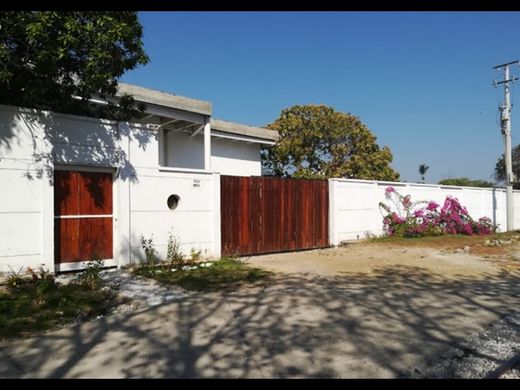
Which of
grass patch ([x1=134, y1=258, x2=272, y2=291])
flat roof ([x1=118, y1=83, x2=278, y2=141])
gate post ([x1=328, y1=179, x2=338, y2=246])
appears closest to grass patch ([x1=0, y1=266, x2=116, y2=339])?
grass patch ([x1=134, y1=258, x2=272, y2=291])

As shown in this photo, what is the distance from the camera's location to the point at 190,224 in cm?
946

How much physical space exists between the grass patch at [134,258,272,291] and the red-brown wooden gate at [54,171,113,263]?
909 millimetres

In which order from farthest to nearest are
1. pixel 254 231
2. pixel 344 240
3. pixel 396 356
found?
1. pixel 344 240
2. pixel 254 231
3. pixel 396 356

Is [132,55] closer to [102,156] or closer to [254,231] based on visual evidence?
[102,156]

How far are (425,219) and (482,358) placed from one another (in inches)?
506

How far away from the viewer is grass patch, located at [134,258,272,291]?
23.4 feet

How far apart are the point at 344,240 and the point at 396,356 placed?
9294mm

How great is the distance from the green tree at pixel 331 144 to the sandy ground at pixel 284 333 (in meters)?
17.9

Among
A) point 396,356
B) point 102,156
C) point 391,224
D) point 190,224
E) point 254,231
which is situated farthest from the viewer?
point 391,224

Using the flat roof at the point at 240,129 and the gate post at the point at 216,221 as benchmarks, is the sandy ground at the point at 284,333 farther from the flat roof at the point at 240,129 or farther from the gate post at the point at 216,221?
the flat roof at the point at 240,129

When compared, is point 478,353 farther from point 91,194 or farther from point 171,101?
point 171,101

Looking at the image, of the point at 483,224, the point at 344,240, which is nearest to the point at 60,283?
the point at 344,240

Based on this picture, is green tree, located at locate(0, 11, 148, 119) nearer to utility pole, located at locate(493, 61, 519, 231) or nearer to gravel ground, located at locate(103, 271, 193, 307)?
gravel ground, located at locate(103, 271, 193, 307)

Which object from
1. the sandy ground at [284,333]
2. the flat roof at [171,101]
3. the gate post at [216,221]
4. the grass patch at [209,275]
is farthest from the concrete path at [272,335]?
the flat roof at [171,101]
